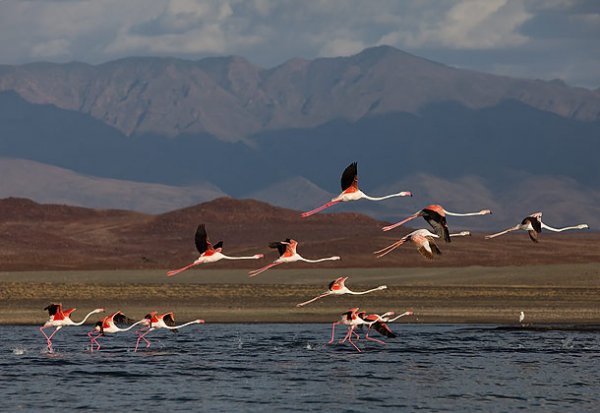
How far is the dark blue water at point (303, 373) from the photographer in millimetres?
25453

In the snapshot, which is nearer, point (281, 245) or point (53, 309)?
point (281, 245)

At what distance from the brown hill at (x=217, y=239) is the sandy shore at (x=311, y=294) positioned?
945 centimetres

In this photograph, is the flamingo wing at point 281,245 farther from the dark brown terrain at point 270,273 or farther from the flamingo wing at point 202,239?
the dark brown terrain at point 270,273

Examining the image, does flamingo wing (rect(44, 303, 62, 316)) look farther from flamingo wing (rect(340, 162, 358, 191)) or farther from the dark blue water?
flamingo wing (rect(340, 162, 358, 191))

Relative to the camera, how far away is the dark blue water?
1002 inches

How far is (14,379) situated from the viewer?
1122 inches

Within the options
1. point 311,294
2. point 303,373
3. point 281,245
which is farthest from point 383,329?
point 311,294

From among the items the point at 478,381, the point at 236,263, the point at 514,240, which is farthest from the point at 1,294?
the point at 514,240

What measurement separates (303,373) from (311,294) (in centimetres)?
2614

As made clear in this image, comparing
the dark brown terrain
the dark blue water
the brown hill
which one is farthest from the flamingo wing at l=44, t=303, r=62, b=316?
the brown hill

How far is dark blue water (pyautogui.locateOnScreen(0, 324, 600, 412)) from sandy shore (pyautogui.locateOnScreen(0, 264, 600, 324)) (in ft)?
22.0

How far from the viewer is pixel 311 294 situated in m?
55.7

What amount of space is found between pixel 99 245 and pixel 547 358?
83.5 meters

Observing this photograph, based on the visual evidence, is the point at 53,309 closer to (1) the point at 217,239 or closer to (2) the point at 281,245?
(2) the point at 281,245
